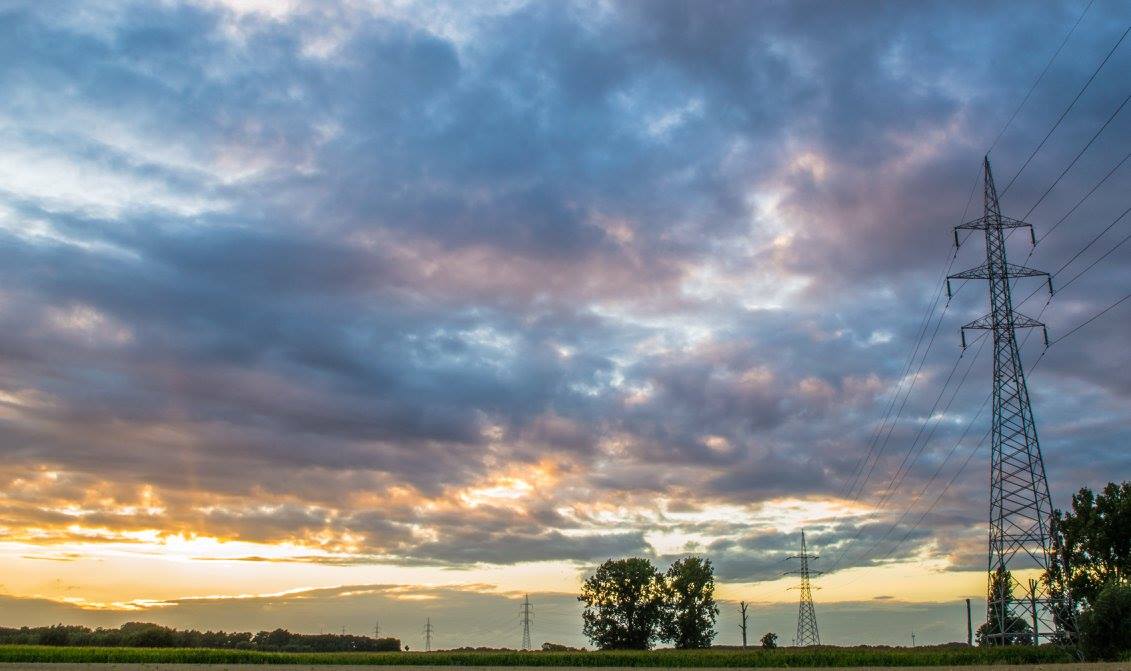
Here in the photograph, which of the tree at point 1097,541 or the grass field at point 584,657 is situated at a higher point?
the tree at point 1097,541

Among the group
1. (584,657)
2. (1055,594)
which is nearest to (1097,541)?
(1055,594)

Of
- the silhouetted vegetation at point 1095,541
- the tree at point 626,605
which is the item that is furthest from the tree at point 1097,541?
the tree at point 626,605

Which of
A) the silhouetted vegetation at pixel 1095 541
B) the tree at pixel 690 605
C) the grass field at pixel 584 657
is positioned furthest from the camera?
the tree at pixel 690 605

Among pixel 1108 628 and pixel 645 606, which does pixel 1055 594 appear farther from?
pixel 645 606

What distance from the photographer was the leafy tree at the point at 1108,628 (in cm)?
6675

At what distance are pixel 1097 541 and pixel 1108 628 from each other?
105 ft

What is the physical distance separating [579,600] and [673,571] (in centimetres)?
1662

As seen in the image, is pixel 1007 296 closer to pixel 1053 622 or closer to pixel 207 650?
pixel 1053 622

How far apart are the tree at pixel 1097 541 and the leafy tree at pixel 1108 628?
2557cm

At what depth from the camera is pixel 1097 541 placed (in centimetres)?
9556

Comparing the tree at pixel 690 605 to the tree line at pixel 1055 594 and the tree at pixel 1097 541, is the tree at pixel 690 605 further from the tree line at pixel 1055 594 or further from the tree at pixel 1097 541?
the tree at pixel 1097 541

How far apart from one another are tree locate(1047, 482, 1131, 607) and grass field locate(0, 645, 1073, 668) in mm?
17567

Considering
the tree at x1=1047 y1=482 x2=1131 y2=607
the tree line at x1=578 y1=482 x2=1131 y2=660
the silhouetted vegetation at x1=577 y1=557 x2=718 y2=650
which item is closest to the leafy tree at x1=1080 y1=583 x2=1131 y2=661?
the tree line at x1=578 y1=482 x2=1131 y2=660

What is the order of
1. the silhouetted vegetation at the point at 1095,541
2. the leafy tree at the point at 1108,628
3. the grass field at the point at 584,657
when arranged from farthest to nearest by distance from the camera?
the silhouetted vegetation at the point at 1095,541 < the grass field at the point at 584,657 < the leafy tree at the point at 1108,628
